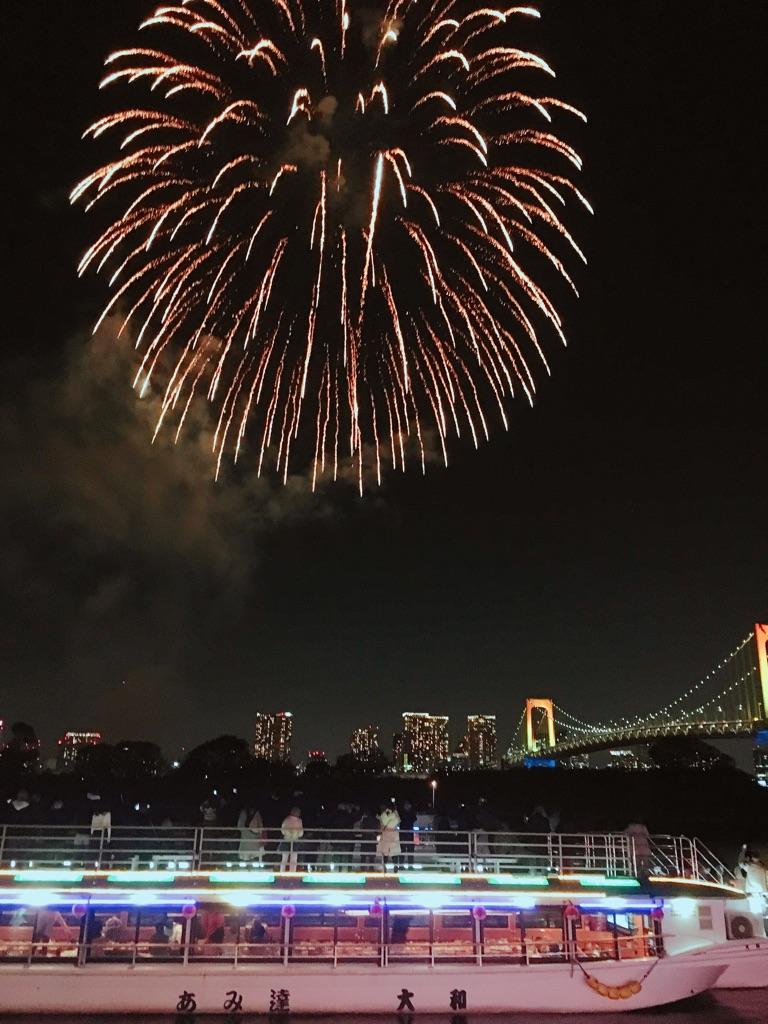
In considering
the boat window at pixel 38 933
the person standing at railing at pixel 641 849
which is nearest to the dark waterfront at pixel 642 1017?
the boat window at pixel 38 933

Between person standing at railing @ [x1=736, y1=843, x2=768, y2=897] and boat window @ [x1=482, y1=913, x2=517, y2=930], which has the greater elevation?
person standing at railing @ [x1=736, y1=843, x2=768, y2=897]

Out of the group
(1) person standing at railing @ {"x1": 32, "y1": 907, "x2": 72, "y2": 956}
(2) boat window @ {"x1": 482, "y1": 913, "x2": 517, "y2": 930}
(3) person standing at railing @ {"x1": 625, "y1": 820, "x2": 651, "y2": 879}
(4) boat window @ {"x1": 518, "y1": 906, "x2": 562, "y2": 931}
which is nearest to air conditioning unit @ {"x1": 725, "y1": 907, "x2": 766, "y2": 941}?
(3) person standing at railing @ {"x1": 625, "y1": 820, "x2": 651, "y2": 879}

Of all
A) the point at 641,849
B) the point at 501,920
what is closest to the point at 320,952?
the point at 501,920

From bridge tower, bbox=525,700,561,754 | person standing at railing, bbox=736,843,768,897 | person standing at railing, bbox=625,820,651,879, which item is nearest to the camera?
person standing at railing, bbox=625,820,651,879

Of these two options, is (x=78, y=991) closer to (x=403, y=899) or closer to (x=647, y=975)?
(x=403, y=899)

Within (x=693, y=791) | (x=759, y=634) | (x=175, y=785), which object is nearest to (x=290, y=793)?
(x=175, y=785)

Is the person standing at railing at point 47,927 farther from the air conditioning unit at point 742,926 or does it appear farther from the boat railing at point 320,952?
the air conditioning unit at point 742,926

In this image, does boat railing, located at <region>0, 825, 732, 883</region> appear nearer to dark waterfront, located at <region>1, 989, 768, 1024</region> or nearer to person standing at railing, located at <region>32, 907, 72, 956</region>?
person standing at railing, located at <region>32, 907, 72, 956</region>

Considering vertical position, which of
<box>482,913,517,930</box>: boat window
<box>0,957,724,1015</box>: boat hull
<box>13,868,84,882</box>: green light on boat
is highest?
<box>13,868,84,882</box>: green light on boat
